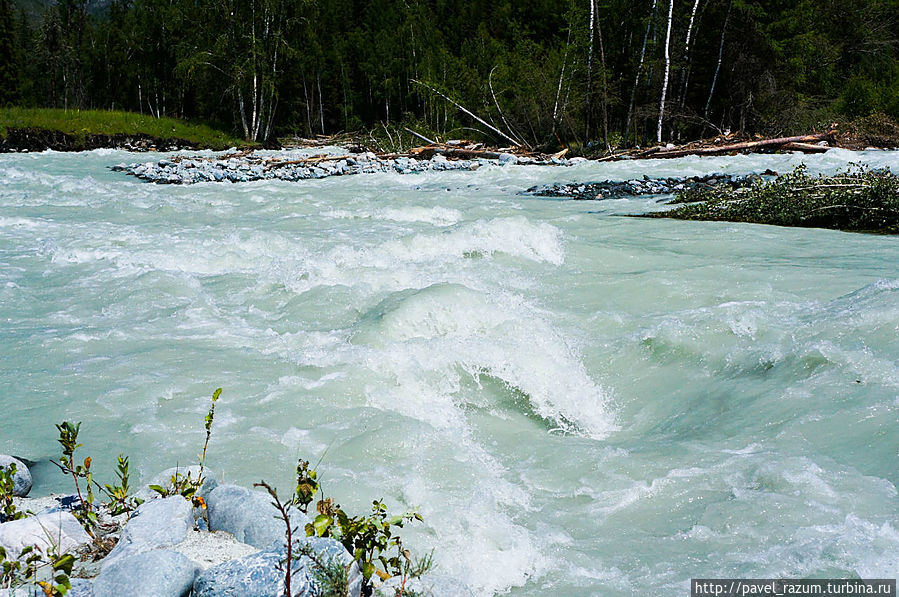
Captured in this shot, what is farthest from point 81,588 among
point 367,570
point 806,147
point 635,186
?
point 806,147

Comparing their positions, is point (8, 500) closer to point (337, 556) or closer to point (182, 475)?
point (182, 475)

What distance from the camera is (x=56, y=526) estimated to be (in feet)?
6.54

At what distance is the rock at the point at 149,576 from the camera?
163cm

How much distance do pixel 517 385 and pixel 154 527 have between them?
2.23 m

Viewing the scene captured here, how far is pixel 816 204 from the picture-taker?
330 inches

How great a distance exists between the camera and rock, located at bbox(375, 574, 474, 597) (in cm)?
175

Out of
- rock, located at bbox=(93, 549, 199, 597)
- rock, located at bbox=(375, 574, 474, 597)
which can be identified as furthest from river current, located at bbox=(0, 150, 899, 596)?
rock, located at bbox=(93, 549, 199, 597)

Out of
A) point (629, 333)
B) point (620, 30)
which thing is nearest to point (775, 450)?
point (629, 333)

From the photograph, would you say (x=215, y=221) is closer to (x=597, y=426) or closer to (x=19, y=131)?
(x=597, y=426)

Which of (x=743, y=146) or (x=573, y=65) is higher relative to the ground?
(x=573, y=65)

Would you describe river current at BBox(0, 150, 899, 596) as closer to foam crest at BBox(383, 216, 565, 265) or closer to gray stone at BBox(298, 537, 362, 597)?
foam crest at BBox(383, 216, 565, 265)

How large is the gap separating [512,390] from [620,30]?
80.0 feet

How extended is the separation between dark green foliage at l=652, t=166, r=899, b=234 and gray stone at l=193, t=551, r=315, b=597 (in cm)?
845

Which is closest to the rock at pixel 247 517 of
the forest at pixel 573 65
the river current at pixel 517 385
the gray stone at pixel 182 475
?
the gray stone at pixel 182 475
